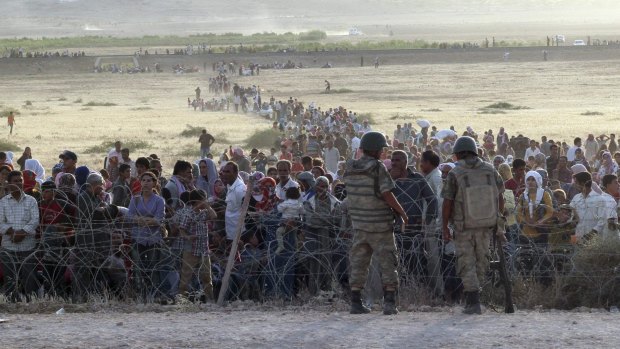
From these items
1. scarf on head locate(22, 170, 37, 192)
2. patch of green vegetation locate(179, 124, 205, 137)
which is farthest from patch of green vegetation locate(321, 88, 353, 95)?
scarf on head locate(22, 170, 37, 192)

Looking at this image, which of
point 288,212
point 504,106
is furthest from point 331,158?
point 504,106

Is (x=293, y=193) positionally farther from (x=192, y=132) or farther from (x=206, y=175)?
(x=192, y=132)

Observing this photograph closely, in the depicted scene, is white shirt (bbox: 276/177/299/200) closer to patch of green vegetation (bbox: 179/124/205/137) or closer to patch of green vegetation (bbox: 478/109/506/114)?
patch of green vegetation (bbox: 179/124/205/137)

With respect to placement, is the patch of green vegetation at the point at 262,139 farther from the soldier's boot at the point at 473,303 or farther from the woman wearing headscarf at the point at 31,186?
the soldier's boot at the point at 473,303

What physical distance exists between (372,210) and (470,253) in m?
0.85

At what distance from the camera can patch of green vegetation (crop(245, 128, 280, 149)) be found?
34.2 meters

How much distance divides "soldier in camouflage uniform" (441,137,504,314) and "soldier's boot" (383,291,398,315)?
560mm

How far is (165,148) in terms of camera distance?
34.0m

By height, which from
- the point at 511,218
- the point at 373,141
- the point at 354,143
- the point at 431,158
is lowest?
the point at 354,143

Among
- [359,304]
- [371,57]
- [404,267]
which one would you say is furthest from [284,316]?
[371,57]

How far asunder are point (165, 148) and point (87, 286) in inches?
932

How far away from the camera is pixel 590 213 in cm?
1066

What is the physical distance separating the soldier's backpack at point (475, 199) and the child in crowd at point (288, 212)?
1.66 metres

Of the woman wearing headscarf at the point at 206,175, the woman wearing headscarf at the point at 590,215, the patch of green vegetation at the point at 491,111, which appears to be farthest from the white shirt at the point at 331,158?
the patch of green vegetation at the point at 491,111
